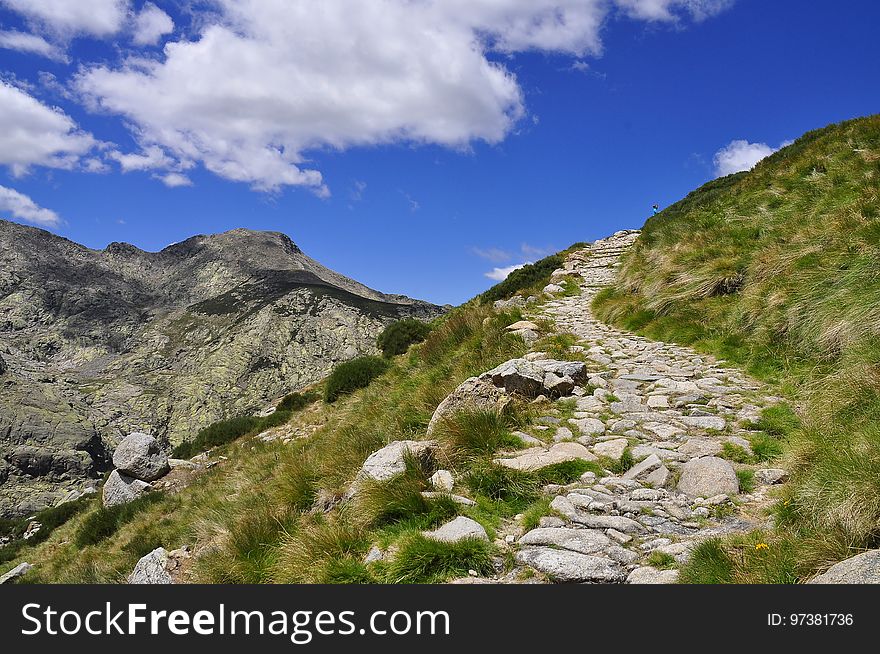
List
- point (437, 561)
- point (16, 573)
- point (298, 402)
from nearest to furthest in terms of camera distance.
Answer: point (437, 561), point (16, 573), point (298, 402)

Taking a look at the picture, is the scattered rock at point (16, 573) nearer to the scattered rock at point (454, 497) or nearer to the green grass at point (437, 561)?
the scattered rock at point (454, 497)

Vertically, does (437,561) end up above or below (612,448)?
below

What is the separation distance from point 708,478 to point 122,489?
20.3 metres

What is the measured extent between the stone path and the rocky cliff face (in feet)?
195

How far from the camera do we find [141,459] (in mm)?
19078

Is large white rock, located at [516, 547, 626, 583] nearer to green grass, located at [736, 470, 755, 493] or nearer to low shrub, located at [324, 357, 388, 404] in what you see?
green grass, located at [736, 470, 755, 493]

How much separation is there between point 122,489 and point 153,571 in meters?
14.3

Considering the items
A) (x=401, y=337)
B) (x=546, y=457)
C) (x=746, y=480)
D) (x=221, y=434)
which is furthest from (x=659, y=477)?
(x=221, y=434)

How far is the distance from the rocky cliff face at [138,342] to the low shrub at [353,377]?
46.4m

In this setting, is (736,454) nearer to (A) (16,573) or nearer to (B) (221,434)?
(A) (16,573)

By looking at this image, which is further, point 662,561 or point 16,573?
point 16,573

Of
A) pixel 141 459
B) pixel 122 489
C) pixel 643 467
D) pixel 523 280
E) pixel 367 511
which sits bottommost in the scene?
pixel 122 489

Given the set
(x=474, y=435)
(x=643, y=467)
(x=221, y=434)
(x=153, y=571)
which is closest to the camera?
(x=643, y=467)

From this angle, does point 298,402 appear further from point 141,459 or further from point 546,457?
point 546,457
